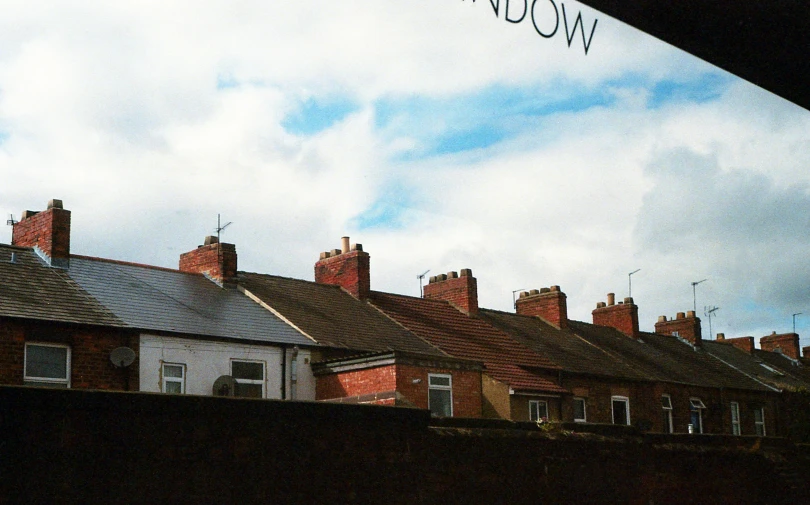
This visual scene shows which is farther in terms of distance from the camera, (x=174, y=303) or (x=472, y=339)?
(x=472, y=339)

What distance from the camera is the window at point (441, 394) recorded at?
22250 mm

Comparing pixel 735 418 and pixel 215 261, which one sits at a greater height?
pixel 215 261

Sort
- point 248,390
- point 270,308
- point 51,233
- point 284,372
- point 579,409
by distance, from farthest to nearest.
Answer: point 579,409 < point 270,308 < point 284,372 < point 51,233 < point 248,390

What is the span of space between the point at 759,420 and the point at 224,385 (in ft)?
90.3

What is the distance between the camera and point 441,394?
888 inches

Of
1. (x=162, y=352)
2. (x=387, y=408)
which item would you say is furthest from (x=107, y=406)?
(x=162, y=352)

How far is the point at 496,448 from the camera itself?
45.7 ft

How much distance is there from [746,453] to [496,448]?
8.28m

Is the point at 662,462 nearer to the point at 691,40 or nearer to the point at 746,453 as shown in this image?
the point at 746,453

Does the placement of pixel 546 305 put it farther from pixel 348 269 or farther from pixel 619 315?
pixel 348 269

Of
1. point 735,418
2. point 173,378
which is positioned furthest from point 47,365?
point 735,418

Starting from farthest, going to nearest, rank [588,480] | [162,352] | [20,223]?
[20,223] < [162,352] < [588,480]

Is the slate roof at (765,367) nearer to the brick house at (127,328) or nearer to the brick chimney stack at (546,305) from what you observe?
the brick chimney stack at (546,305)

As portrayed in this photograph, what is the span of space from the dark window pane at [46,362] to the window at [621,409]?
61.7 ft
